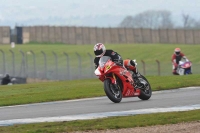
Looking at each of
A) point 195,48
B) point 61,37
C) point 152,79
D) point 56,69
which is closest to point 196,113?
point 152,79

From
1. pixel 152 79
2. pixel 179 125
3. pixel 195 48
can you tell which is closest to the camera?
pixel 179 125

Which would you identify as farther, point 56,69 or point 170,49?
point 170,49

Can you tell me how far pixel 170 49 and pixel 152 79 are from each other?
1321 inches

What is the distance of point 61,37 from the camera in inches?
3425

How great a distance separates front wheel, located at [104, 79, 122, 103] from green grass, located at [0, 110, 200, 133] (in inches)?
135

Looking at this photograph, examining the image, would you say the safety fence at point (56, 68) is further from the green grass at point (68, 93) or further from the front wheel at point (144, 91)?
the front wheel at point (144, 91)

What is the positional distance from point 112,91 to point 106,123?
457 centimetres

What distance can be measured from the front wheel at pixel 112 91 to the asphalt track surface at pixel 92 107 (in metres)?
0.16

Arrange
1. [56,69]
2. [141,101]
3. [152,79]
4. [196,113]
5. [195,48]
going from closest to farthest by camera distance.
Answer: [196,113] < [141,101] < [152,79] < [56,69] < [195,48]

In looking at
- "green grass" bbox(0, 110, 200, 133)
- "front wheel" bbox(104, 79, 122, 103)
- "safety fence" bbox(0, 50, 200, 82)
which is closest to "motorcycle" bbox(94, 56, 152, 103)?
"front wheel" bbox(104, 79, 122, 103)

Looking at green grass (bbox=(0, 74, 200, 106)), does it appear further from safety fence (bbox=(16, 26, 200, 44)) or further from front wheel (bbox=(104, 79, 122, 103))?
safety fence (bbox=(16, 26, 200, 44))

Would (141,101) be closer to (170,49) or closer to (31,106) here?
(31,106)

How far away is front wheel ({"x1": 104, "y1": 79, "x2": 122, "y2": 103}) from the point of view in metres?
17.4

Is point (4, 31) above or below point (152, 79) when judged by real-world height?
above
